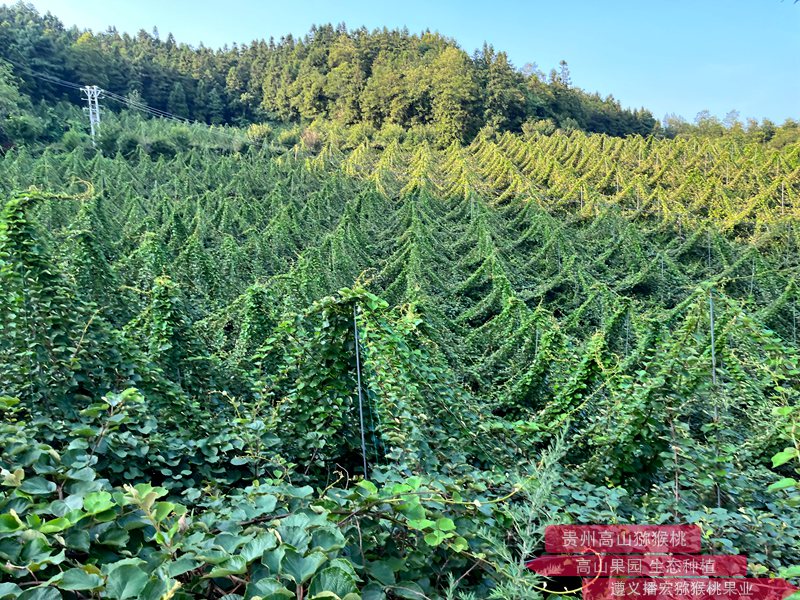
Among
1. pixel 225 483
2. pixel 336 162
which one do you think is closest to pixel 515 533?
pixel 225 483

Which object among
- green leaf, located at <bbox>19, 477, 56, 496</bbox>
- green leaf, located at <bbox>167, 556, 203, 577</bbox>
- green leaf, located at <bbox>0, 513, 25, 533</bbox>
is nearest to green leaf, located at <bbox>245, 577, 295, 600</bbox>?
green leaf, located at <bbox>167, 556, 203, 577</bbox>

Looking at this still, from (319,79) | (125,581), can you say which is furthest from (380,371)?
(319,79)

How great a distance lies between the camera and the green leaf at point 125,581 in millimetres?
949

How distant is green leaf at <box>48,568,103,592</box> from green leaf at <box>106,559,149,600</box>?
0.02 m

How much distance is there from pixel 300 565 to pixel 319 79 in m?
49.5

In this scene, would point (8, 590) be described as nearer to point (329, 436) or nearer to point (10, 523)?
point (10, 523)

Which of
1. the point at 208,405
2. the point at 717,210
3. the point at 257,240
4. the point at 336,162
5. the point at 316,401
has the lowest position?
the point at 208,405

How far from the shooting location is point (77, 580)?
3.16 ft

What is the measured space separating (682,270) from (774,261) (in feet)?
10.3

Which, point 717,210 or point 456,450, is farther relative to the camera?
point 717,210

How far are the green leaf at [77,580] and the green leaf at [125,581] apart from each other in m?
0.02

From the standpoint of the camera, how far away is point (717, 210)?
18.1 metres

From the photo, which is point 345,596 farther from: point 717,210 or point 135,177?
point 135,177

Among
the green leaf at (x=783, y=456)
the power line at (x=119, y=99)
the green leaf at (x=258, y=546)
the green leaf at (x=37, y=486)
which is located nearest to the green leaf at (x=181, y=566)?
the green leaf at (x=258, y=546)
